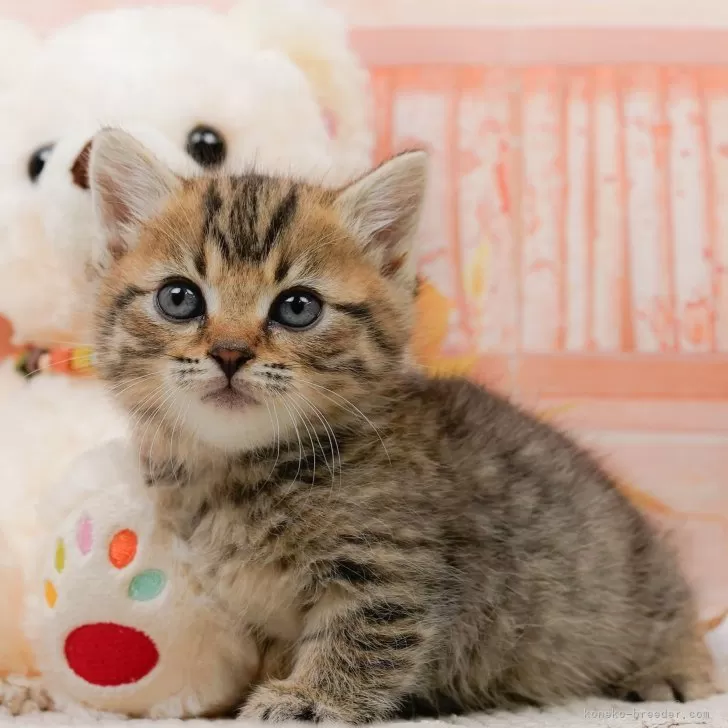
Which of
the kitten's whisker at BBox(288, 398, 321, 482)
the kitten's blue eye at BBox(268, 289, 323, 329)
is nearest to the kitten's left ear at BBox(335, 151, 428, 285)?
the kitten's blue eye at BBox(268, 289, 323, 329)

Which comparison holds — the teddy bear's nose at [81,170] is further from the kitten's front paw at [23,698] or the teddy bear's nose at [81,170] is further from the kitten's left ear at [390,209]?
the kitten's front paw at [23,698]

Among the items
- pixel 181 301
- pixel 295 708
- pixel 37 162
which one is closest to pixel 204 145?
pixel 37 162

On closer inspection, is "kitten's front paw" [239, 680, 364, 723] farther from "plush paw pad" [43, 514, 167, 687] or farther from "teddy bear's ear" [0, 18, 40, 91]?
"teddy bear's ear" [0, 18, 40, 91]

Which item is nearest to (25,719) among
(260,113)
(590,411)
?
(260,113)

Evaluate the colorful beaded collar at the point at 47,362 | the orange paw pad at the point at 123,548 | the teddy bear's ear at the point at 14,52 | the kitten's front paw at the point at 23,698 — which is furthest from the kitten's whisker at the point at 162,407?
the teddy bear's ear at the point at 14,52

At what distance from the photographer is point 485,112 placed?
206 cm

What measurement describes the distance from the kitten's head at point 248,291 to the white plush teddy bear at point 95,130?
0.74ft

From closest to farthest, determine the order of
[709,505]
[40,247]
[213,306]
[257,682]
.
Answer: [213,306] → [257,682] → [40,247] → [709,505]

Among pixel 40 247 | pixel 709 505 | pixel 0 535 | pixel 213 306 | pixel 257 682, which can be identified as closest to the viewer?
pixel 213 306

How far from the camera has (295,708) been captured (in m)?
0.95

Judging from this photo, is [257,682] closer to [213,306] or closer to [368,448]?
Result: [368,448]

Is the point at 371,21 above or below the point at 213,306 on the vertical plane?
above

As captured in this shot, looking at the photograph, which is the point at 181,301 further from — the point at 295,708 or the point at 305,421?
the point at 295,708

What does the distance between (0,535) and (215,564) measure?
40 centimetres
